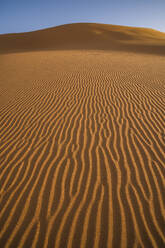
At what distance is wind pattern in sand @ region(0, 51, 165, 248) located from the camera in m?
2.30

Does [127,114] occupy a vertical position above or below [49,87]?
below

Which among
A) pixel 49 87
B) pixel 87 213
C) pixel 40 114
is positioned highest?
pixel 49 87

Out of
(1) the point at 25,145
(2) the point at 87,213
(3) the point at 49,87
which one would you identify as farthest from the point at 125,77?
(2) the point at 87,213

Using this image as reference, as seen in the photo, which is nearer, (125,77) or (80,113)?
(80,113)

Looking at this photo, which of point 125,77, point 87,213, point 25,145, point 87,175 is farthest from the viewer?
point 125,77

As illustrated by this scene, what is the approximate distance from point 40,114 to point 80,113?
1.36 meters

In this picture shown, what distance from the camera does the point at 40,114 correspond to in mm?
5469

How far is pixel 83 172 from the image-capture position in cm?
322

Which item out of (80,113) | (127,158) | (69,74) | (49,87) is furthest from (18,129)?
(69,74)

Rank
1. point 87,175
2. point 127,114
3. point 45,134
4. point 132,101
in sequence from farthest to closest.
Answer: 1. point 132,101
2. point 127,114
3. point 45,134
4. point 87,175

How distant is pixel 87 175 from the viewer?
3.15 meters

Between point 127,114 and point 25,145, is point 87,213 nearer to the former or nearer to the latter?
point 25,145

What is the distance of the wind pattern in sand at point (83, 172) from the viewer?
7.55 feet

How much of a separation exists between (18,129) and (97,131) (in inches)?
89.8
